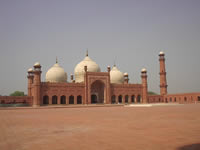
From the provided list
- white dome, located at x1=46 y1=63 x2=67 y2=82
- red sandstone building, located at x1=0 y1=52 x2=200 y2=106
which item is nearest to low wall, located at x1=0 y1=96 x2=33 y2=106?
red sandstone building, located at x1=0 y1=52 x2=200 y2=106

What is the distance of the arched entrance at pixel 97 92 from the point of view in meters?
34.9

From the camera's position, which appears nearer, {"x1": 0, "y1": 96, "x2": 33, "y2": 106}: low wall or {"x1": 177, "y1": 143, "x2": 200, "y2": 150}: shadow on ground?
{"x1": 177, "y1": 143, "x2": 200, "y2": 150}: shadow on ground

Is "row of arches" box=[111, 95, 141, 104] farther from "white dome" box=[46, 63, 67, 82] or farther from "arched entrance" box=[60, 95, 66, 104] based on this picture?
"white dome" box=[46, 63, 67, 82]

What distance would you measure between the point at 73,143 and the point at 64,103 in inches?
1100

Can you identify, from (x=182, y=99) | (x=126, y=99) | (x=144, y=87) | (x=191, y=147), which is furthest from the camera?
(x=126, y=99)

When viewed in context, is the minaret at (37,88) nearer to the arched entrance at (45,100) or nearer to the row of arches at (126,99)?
the arched entrance at (45,100)

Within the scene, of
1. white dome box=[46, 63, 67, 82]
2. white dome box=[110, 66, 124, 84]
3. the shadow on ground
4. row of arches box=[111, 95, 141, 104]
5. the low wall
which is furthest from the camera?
white dome box=[110, 66, 124, 84]

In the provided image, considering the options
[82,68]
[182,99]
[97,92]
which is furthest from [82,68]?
[182,99]

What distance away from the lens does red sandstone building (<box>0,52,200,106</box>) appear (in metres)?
29.6

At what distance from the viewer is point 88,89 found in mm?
32719

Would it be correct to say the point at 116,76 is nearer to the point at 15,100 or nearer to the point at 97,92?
the point at 97,92

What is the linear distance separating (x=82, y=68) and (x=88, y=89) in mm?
4244

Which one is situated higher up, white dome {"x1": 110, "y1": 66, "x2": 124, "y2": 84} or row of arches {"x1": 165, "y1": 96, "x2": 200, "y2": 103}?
white dome {"x1": 110, "y1": 66, "x2": 124, "y2": 84}

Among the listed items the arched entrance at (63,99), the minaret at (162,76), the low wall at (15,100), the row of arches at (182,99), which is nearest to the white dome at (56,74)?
the arched entrance at (63,99)
